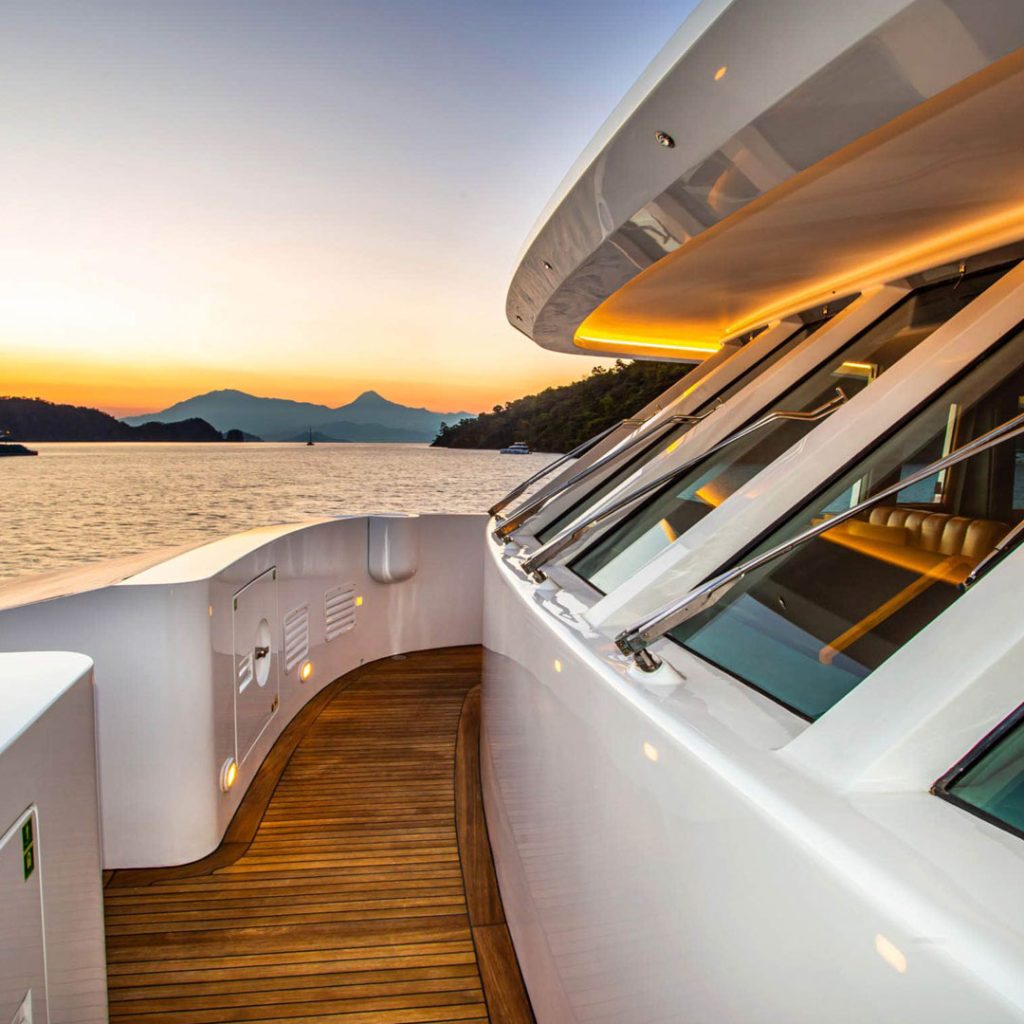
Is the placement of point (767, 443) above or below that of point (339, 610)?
above

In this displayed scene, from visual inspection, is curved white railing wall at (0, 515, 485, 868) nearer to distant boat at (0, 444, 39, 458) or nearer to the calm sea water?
the calm sea water

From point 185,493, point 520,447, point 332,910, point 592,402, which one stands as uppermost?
point 592,402

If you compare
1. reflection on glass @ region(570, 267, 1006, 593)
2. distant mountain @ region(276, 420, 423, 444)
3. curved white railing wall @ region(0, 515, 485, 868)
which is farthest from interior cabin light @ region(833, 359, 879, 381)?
distant mountain @ region(276, 420, 423, 444)

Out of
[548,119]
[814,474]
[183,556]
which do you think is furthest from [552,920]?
[548,119]

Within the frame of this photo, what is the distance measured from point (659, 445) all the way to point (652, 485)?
949mm

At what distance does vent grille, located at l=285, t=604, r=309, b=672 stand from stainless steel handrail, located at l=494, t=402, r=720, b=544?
5.03ft

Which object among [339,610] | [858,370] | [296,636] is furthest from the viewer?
[339,610]

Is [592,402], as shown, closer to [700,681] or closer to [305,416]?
[700,681]

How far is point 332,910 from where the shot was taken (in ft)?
7.67

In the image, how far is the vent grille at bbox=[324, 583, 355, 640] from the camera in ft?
14.4

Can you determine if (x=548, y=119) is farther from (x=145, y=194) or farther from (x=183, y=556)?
(x=183, y=556)

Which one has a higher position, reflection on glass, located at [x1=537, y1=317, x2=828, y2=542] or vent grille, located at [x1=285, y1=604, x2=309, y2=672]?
reflection on glass, located at [x1=537, y1=317, x2=828, y2=542]

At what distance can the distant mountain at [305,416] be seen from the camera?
3459 centimetres

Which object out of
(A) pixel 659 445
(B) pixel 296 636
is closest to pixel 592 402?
(B) pixel 296 636
